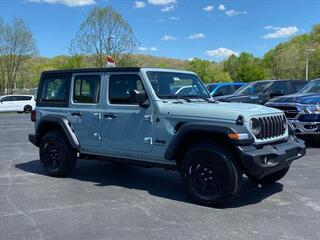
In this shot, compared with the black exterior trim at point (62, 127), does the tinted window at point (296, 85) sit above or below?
above

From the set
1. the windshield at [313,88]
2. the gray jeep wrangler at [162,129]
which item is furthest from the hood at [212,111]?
the windshield at [313,88]

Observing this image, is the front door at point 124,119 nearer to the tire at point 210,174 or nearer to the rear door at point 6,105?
the tire at point 210,174

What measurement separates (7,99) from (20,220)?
99.5 ft

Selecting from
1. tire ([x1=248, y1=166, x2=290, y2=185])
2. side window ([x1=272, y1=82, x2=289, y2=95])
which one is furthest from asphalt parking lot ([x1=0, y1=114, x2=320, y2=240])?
side window ([x1=272, y1=82, x2=289, y2=95])

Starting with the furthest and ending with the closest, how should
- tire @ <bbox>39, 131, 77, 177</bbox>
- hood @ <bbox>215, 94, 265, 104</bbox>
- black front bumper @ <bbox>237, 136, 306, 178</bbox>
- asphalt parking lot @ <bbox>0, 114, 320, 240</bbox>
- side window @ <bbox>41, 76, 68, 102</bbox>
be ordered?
hood @ <bbox>215, 94, 265, 104</bbox>
side window @ <bbox>41, 76, 68, 102</bbox>
tire @ <bbox>39, 131, 77, 177</bbox>
black front bumper @ <bbox>237, 136, 306, 178</bbox>
asphalt parking lot @ <bbox>0, 114, 320, 240</bbox>

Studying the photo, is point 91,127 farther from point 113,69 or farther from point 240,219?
point 240,219

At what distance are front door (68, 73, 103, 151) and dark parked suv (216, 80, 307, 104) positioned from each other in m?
7.36

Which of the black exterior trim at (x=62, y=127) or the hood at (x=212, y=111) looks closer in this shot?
the hood at (x=212, y=111)

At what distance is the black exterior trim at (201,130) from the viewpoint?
18.6ft

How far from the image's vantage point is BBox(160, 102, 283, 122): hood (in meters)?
5.83

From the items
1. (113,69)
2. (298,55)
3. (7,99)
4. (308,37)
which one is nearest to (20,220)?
(113,69)

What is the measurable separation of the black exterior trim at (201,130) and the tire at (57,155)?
2.27m

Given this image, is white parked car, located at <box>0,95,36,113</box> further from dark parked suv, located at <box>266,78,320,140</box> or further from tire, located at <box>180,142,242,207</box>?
tire, located at <box>180,142,242,207</box>

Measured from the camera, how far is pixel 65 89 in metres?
7.93
